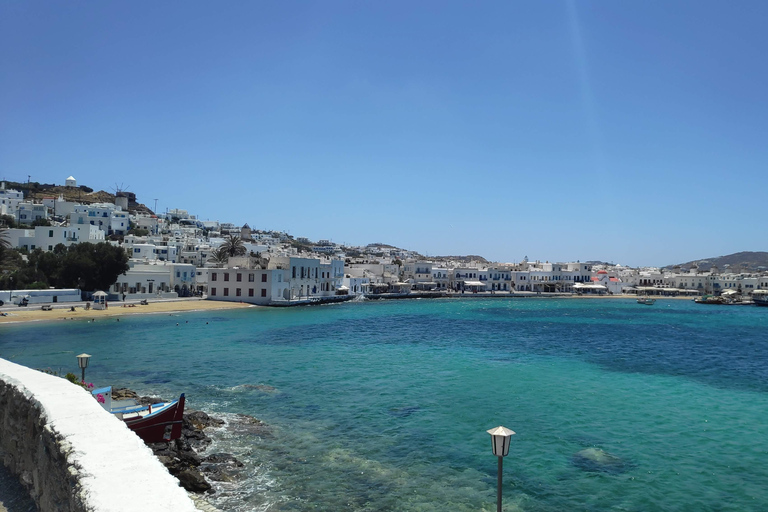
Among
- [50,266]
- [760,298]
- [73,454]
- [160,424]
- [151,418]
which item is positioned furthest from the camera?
[760,298]

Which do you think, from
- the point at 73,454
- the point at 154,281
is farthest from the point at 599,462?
the point at 154,281

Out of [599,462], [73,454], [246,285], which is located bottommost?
[599,462]

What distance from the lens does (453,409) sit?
57.8 feet

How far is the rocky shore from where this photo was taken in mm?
11055

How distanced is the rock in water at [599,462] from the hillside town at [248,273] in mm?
48197

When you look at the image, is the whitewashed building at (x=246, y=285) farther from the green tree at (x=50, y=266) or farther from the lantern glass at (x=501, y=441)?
the lantern glass at (x=501, y=441)

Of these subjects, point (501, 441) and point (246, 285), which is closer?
point (501, 441)

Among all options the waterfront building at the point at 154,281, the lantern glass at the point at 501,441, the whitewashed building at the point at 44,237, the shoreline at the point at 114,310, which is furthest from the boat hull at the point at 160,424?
the whitewashed building at the point at 44,237

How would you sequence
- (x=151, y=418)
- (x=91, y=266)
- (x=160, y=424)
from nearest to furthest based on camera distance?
(x=151, y=418), (x=160, y=424), (x=91, y=266)

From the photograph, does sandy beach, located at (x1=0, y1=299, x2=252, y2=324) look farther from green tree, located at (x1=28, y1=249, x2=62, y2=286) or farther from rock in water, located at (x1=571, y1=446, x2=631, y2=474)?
rock in water, located at (x1=571, y1=446, x2=631, y2=474)

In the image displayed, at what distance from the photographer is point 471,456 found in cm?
1320

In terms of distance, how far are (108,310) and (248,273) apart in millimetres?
20359

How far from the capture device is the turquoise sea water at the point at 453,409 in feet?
36.8

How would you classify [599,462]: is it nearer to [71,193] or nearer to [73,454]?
[73,454]
